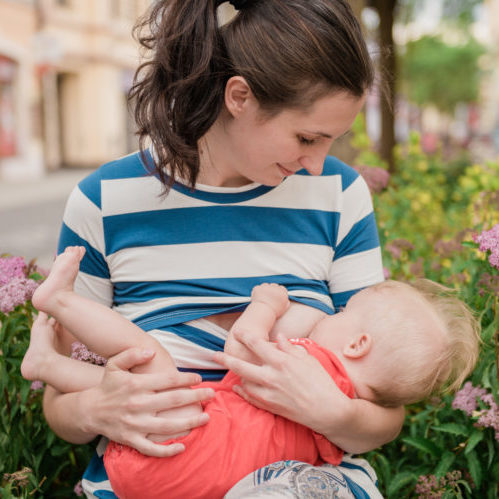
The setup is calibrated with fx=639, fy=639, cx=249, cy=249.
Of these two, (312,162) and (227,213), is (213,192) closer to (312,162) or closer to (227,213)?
(227,213)

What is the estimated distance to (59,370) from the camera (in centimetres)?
159

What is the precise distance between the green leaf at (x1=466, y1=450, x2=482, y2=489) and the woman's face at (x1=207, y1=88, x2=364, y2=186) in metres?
0.97

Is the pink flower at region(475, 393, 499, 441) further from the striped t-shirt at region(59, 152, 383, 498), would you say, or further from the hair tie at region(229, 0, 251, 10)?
the hair tie at region(229, 0, 251, 10)

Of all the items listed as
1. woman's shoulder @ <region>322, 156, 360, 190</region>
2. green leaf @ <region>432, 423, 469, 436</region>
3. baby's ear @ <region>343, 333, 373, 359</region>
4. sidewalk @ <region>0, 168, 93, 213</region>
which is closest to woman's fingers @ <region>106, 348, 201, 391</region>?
baby's ear @ <region>343, 333, 373, 359</region>

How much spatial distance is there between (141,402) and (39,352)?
35cm

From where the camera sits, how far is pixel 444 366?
166 centimetres

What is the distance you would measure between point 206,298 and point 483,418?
0.85m

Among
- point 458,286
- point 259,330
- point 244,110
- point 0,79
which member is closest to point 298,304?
point 259,330

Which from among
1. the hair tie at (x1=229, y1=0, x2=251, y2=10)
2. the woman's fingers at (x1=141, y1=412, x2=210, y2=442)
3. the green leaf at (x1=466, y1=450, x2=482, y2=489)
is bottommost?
the green leaf at (x1=466, y1=450, x2=482, y2=489)

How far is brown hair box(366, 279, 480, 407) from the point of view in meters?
1.61

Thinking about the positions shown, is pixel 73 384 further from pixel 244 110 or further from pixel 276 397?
pixel 244 110

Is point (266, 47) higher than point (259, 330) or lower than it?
higher

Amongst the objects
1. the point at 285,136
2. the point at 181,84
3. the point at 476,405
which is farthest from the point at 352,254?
the point at 181,84

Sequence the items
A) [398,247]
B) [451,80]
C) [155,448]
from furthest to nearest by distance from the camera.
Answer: [451,80]
[398,247]
[155,448]
